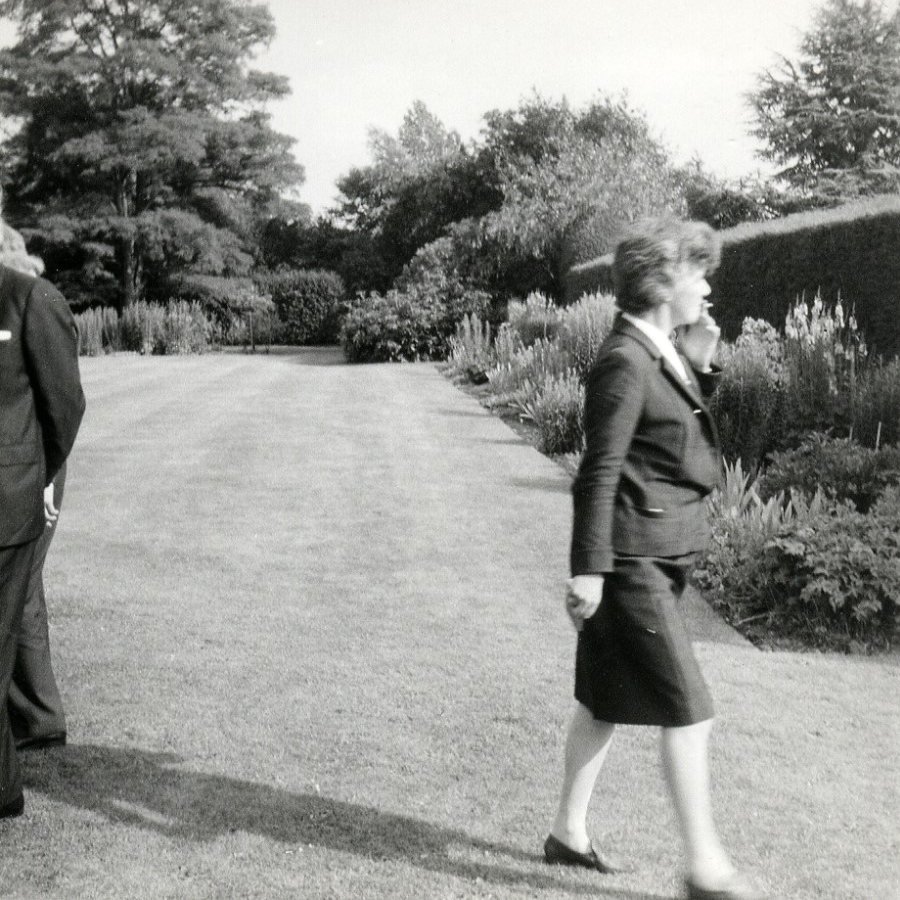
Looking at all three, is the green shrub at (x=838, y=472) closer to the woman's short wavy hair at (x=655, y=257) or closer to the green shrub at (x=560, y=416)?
the green shrub at (x=560, y=416)

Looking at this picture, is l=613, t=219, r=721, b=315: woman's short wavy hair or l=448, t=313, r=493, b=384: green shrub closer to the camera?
l=613, t=219, r=721, b=315: woman's short wavy hair

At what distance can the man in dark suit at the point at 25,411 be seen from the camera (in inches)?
133

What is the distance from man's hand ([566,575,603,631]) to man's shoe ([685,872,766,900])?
72cm

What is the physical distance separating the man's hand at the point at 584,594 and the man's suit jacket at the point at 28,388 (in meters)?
1.52

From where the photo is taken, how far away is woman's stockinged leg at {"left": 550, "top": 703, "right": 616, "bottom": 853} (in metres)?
3.22

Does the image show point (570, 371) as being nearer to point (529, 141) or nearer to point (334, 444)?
point (334, 444)

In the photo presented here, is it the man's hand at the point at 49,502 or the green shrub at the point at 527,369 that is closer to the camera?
the man's hand at the point at 49,502

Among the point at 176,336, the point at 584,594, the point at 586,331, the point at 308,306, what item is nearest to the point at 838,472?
the point at 584,594

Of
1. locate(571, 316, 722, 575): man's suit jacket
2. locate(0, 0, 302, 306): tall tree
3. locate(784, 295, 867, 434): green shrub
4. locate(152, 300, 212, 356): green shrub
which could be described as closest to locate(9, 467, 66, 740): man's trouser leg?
locate(571, 316, 722, 575): man's suit jacket

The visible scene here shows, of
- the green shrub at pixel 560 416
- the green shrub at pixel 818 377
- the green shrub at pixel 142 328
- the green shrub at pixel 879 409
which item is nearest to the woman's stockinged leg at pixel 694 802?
the green shrub at pixel 879 409

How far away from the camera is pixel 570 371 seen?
14.1 metres

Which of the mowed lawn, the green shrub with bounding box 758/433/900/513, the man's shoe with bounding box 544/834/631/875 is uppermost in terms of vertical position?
the green shrub with bounding box 758/433/900/513

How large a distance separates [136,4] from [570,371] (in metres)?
27.4

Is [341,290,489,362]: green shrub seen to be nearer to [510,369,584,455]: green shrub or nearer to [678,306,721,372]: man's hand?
[510,369,584,455]: green shrub
